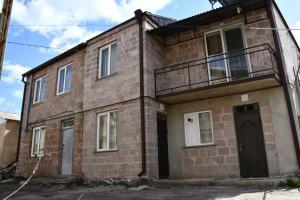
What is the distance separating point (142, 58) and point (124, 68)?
0.89 meters

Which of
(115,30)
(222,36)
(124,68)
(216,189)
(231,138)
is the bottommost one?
(216,189)

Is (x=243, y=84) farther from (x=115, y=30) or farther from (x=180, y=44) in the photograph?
(x=115, y=30)

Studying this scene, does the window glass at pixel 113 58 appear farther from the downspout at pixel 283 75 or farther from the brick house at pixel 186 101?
the downspout at pixel 283 75

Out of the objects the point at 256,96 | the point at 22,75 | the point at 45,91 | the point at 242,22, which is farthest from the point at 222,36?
the point at 22,75

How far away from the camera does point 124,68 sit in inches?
388

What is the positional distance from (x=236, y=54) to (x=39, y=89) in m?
10.4

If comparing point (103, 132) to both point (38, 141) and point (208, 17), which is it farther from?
point (208, 17)

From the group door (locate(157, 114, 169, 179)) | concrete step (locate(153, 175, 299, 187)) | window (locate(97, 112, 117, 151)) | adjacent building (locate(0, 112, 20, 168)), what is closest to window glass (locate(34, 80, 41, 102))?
adjacent building (locate(0, 112, 20, 168))

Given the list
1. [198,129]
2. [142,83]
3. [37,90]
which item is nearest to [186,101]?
[198,129]

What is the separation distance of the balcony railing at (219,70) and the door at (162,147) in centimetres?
113

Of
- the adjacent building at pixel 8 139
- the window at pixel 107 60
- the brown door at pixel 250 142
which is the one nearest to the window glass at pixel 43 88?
the window at pixel 107 60

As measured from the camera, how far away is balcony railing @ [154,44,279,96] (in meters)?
8.18

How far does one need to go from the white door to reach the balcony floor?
179 inches

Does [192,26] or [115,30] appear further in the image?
[115,30]
